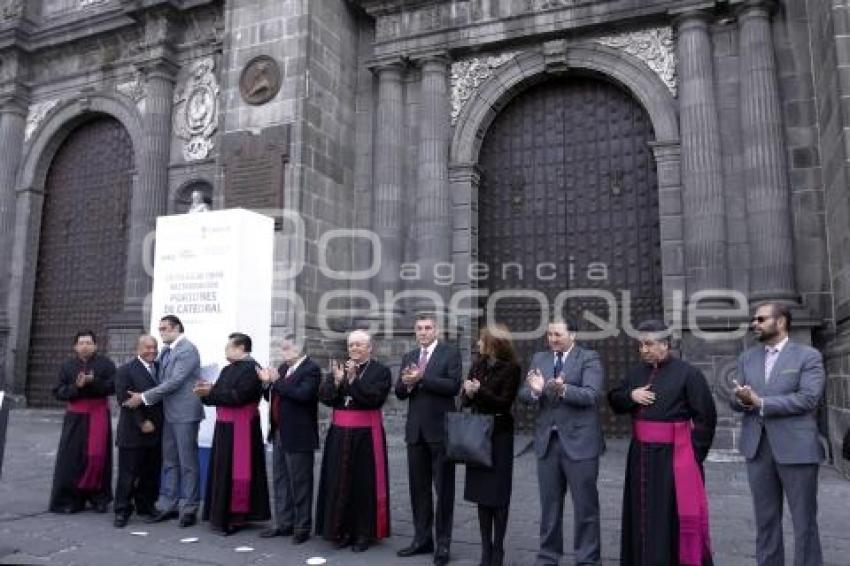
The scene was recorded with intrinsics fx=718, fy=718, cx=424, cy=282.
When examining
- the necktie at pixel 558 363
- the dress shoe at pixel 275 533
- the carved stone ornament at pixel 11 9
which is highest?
the carved stone ornament at pixel 11 9

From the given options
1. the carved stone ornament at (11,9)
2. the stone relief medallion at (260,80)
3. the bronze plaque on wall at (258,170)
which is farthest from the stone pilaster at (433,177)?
the carved stone ornament at (11,9)

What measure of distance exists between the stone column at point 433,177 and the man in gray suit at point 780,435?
752 cm

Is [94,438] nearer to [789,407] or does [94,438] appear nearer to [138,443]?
[138,443]

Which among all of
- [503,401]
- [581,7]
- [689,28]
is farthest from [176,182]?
[503,401]

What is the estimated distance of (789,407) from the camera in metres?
4.25

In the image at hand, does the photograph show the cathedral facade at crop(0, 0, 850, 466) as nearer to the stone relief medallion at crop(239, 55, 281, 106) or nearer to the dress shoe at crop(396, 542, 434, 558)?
the stone relief medallion at crop(239, 55, 281, 106)

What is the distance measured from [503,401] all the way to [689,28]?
8029 mm

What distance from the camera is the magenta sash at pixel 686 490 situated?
14.2 feet

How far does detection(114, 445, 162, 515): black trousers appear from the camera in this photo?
6.17 m

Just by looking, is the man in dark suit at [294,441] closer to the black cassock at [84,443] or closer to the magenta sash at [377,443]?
the magenta sash at [377,443]

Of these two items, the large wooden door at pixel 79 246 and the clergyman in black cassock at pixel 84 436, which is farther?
the large wooden door at pixel 79 246

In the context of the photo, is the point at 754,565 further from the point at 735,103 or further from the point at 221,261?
the point at 735,103

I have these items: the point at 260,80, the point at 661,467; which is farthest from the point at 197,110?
the point at 661,467

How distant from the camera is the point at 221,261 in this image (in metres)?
7.54
